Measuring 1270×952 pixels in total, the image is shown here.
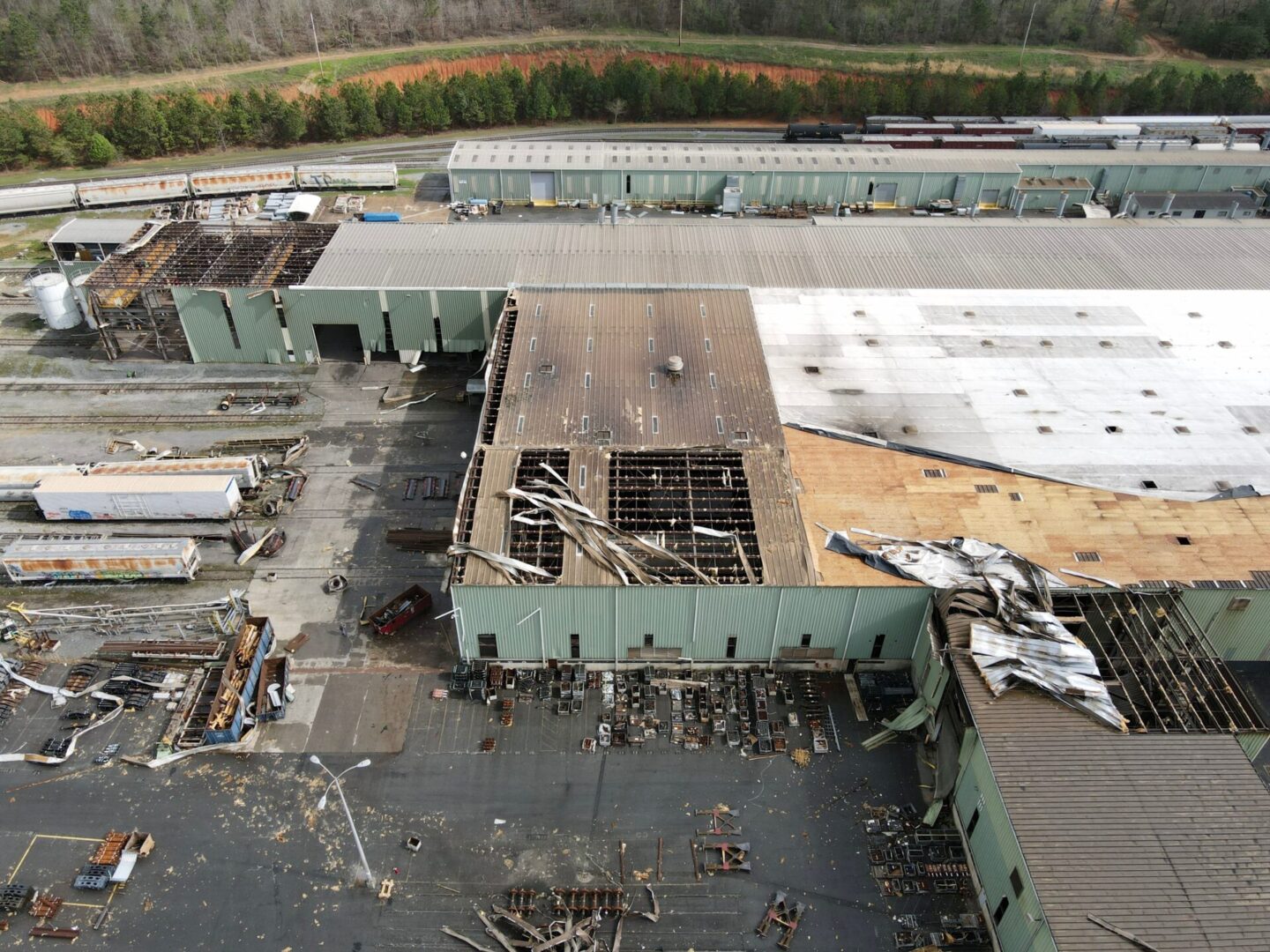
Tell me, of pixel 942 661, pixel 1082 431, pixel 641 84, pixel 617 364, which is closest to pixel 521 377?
pixel 617 364

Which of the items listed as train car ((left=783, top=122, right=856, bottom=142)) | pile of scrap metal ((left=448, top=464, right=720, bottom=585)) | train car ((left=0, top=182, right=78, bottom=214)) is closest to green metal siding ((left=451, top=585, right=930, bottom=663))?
pile of scrap metal ((left=448, top=464, right=720, bottom=585))

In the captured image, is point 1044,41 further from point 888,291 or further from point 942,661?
point 942,661

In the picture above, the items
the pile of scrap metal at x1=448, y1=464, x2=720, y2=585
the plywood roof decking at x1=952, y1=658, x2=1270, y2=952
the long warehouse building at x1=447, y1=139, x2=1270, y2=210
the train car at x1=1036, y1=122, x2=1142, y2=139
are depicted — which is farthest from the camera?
the train car at x1=1036, y1=122, x2=1142, y2=139

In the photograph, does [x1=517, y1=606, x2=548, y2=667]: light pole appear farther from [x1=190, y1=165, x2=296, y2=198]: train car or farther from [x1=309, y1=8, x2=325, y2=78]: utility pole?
[x1=309, y1=8, x2=325, y2=78]: utility pole

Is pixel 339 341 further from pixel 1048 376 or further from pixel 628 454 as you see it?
pixel 1048 376

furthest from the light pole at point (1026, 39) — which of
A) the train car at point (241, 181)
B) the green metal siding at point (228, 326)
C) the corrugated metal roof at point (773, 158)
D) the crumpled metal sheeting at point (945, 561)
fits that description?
the green metal siding at point (228, 326)

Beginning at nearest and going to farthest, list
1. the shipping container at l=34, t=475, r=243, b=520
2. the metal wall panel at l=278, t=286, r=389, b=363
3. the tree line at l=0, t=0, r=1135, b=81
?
the shipping container at l=34, t=475, r=243, b=520, the metal wall panel at l=278, t=286, r=389, b=363, the tree line at l=0, t=0, r=1135, b=81
